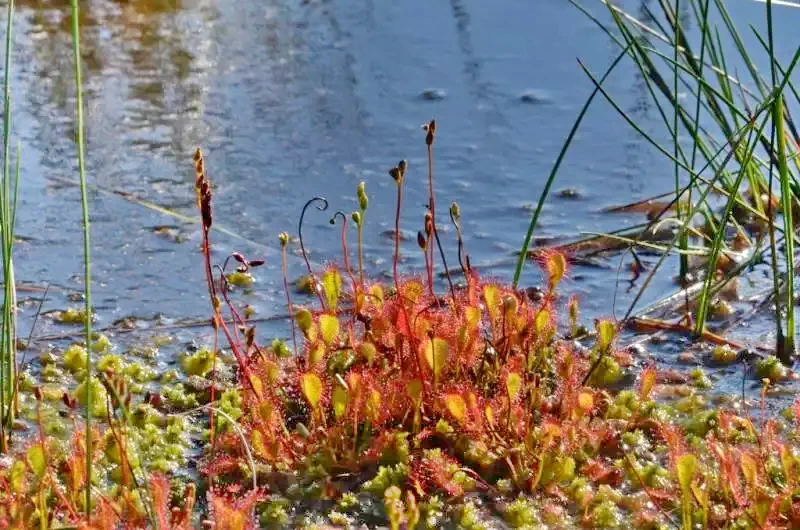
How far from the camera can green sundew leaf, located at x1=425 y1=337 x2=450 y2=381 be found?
2.16 meters

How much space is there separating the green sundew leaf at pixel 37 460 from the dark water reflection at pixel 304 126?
1.13 meters

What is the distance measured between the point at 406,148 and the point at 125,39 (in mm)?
1933

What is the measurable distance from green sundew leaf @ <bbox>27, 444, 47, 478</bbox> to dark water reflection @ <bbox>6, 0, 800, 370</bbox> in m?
1.13

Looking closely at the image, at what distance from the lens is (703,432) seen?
7.68 ft

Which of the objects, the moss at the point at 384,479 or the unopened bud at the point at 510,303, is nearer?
the moss at the point at 384,479

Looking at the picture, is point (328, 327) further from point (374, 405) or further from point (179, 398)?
point (179, 398)

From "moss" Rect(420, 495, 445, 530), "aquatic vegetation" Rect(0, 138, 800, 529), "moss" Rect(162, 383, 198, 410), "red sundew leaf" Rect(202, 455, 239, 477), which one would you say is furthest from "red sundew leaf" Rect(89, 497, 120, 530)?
"moss" Rect(162, 383, 198, 410)

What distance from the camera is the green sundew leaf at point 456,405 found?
2051 millimetres

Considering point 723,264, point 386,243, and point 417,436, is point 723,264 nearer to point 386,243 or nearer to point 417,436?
point 386,243

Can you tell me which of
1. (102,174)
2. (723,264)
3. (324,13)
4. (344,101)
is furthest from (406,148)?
(324,13)

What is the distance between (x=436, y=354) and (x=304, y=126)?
2285 mm

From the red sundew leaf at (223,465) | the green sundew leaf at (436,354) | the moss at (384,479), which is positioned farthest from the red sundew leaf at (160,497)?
the green sundew leaf at (436,354)

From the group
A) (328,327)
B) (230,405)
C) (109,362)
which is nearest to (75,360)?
(109,362)

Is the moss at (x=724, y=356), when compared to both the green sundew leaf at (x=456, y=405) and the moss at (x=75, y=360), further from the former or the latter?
the moss at (x=75, y=360)
